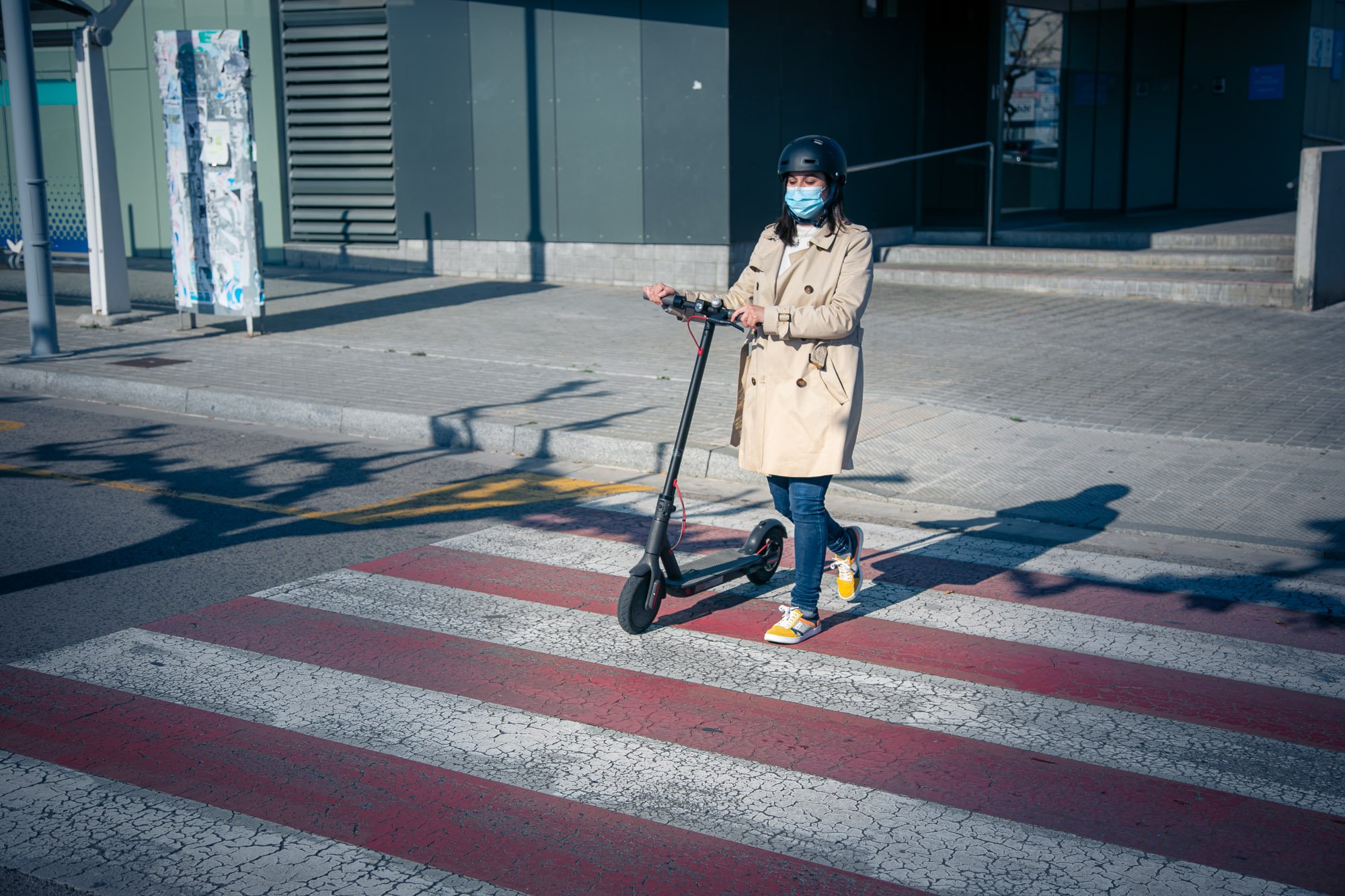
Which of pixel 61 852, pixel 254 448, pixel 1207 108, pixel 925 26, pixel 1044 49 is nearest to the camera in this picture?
pixel 61 852

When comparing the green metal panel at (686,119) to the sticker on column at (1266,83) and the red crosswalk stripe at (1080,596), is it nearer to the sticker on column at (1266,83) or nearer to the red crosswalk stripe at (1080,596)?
the red crosswalk stripe at (1080,596)

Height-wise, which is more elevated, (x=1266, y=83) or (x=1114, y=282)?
(x=1266, y=83)

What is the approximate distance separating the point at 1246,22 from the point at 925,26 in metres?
7.27

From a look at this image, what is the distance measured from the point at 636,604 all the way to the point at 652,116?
1195cm

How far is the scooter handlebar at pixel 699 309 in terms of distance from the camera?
486 centimetres

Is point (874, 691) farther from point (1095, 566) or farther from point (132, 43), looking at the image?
point (132, 43)

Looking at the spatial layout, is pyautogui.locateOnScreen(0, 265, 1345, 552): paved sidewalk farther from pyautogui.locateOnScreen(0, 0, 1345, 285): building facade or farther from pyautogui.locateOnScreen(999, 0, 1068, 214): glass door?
pyautogui.locateOnScreen(999, 0, 1068, 214): glass door

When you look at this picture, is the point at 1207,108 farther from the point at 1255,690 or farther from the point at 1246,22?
the point at 1255,690

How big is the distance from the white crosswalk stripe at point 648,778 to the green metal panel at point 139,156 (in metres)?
16.7

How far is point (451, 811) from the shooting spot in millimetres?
3758

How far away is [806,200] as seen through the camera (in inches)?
191

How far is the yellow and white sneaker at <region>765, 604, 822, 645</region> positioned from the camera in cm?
513

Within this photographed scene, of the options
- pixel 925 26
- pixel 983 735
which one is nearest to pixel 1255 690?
pixel 983 735

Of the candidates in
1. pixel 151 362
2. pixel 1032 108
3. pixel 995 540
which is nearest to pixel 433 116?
pixel 151 362
